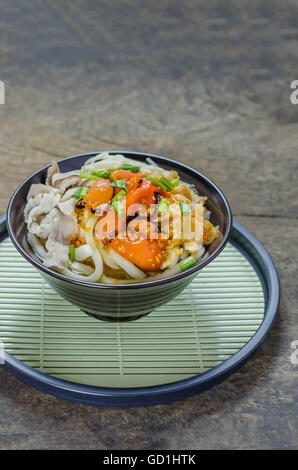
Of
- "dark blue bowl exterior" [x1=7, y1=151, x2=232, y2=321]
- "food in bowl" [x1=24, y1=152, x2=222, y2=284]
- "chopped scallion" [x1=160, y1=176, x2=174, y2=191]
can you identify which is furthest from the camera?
"chopped scallion" [x1=160, y1=176, x2=174, y2=191]

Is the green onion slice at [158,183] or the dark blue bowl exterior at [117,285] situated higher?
the green onion slice at [158,183]

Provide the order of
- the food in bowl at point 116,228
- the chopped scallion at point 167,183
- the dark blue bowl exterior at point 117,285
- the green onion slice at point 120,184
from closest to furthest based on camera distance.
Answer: the dark blue bowl exterior at point 117,285
the food in bowl at point 116,228
the green onion slice at point 120,184
the chopped scallion at point 167,183

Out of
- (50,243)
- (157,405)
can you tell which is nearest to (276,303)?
(157,405)

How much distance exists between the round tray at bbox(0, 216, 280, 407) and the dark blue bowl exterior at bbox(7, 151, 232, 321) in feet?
0.34

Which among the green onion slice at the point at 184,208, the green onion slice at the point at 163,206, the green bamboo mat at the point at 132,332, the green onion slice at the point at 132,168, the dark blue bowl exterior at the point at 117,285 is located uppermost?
the green onion slice at the point at 132,168

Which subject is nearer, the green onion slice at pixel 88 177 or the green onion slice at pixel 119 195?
the green onion slice at pixel 119 195

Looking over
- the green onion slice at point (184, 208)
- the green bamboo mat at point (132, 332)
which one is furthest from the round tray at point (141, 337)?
the green onion slice at point (184, 208)

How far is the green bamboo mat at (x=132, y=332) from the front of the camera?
1.75 metres

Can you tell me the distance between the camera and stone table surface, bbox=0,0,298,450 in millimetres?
1639

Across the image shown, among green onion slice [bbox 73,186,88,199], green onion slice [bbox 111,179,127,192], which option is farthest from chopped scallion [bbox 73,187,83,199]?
green onion slice [bbox 111,179,127,192]

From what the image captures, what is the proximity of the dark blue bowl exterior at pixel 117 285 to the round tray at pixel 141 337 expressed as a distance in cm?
11

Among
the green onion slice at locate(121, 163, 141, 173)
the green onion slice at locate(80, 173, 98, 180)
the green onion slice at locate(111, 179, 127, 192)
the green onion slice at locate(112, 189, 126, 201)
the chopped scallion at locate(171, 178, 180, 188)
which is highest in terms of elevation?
the green onion slice at locate(121, 163, 141, 173)

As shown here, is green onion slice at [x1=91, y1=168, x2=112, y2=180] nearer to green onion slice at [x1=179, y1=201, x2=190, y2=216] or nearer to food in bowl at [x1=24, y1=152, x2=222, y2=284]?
food in bowl at [x1=24, y1=152, x2=222, y2=284]

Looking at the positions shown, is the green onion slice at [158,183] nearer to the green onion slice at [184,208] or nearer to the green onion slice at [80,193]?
the green onion slice at [184,208]
